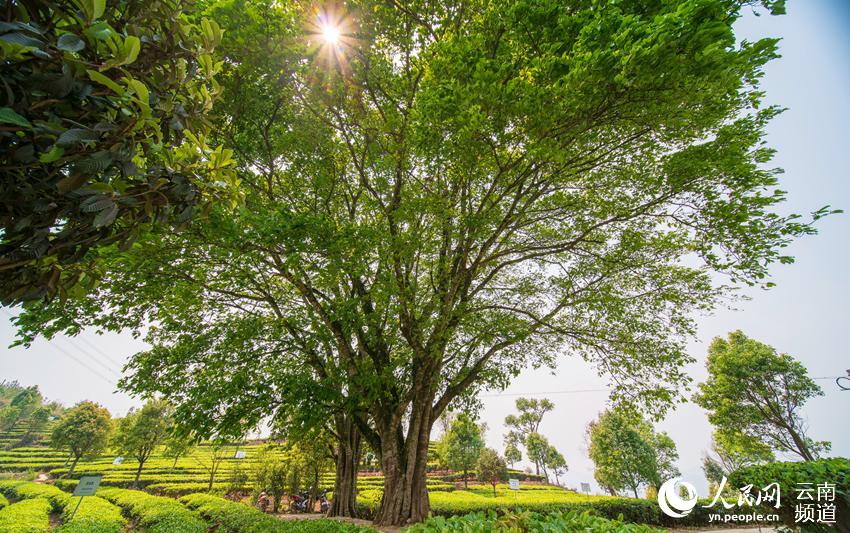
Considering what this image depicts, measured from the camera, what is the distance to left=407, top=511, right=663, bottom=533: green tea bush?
100 inches

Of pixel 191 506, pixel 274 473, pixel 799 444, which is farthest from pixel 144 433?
pixel 799 444

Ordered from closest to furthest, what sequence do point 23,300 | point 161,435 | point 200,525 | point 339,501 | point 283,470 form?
point 23,300, point 200,525, point 339,501, point 283,470, point 161,435

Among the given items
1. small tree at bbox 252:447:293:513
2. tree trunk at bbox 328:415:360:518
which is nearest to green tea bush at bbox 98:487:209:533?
tree trunk at bbox 328:415:360:518

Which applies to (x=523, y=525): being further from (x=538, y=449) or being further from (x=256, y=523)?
(x=538, y=449)

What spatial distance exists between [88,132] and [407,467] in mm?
8916

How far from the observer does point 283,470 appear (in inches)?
738

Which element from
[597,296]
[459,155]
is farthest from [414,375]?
[459,155]

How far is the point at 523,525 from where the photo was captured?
273cm

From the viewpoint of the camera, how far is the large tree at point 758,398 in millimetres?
18281

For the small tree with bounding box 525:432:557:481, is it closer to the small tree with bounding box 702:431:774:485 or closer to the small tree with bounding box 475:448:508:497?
the small tree with bounding box 475:448:508:497

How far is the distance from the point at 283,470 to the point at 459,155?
21094mm

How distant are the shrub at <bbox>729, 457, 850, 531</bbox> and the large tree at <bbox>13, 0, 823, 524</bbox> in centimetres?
195

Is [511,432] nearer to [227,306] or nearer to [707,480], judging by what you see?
[707,480]

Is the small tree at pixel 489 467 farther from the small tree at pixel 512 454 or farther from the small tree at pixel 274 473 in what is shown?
the small tree at pixel 274 473
